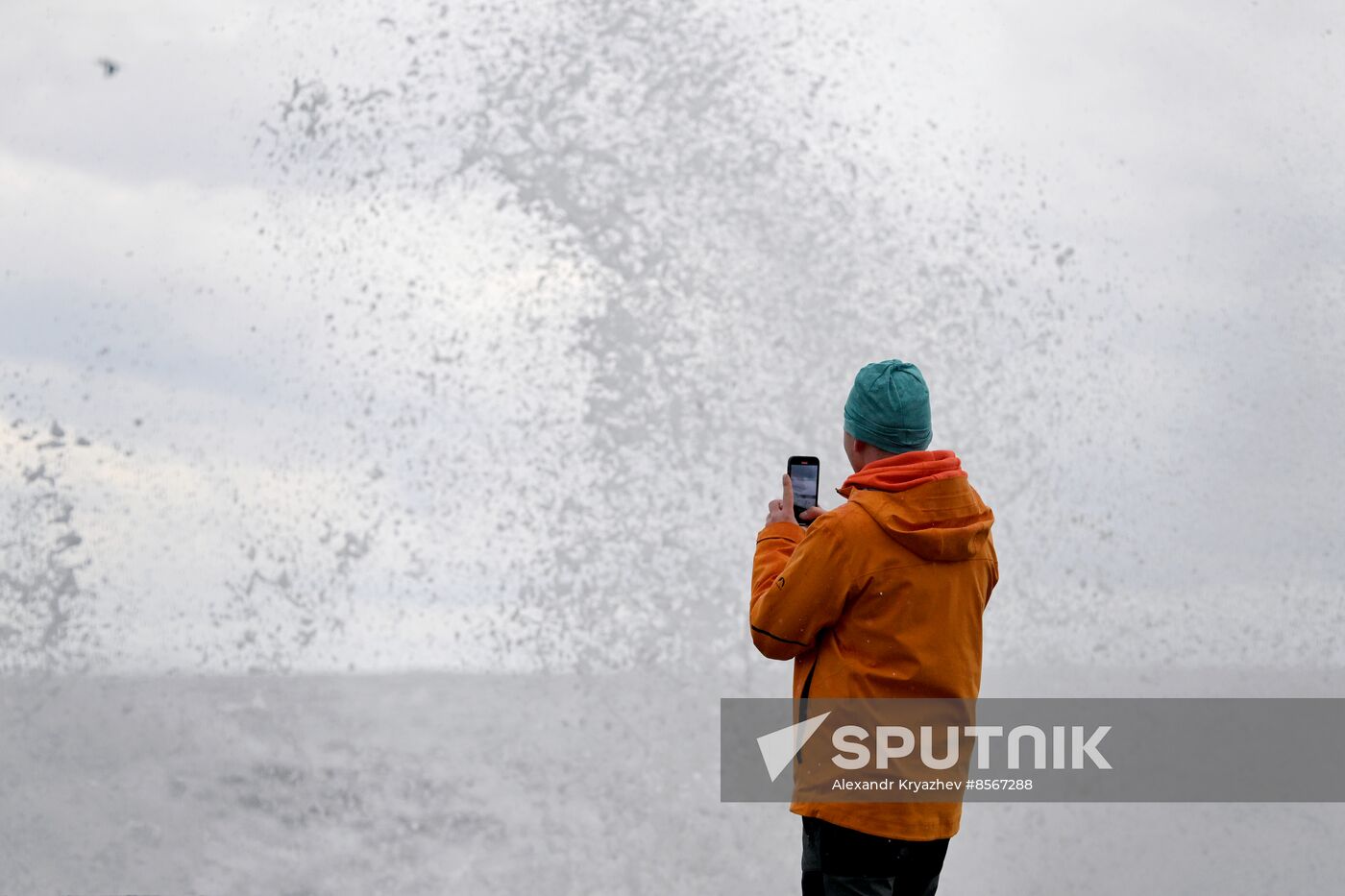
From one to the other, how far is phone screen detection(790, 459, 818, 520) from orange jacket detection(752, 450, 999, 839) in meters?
0.20

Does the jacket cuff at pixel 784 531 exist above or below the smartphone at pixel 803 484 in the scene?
below

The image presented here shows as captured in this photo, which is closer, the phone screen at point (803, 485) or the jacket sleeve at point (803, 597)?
the jacket sleeve at point (803, 597)

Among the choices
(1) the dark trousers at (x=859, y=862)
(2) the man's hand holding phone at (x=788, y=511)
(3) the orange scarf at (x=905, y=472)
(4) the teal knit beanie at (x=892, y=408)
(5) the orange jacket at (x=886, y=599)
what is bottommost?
(1) the dark trousers at (x=859, y=862)

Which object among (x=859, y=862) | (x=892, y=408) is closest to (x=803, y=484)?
(x=892, y=408)

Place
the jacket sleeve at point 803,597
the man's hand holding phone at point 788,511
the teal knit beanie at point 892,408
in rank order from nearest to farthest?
the jacket sleeve at point 803,597 → the teal knit beanie at point 892,408 → the man's hand holding phone at point 788,511

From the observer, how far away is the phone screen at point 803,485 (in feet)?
8.73

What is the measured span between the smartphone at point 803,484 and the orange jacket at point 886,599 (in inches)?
8.0

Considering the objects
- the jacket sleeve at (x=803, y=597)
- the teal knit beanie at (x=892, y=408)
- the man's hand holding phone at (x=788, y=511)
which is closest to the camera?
the jacket sleeve at (x=803, y=597)

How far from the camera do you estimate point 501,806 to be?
262 inches

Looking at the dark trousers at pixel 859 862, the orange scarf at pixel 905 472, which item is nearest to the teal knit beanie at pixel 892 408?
the orange scarf at pixel 905 472

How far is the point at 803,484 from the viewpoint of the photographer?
267cm

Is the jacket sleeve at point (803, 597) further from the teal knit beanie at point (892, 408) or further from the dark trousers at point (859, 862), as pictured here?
the dark trousers at point (859, 862)

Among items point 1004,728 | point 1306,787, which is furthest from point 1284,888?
point 1306,787

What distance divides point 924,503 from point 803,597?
307 mm
